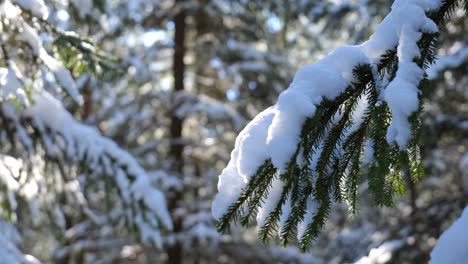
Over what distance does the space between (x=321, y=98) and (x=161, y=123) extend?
7269 mm

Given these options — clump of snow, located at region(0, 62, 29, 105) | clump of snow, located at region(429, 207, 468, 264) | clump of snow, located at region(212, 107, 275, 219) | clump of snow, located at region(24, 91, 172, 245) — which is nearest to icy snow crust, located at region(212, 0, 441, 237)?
clump of snow, located at region(212, 107, 275, 219)

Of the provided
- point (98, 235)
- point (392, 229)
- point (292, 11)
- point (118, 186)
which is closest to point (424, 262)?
point (392, 229)

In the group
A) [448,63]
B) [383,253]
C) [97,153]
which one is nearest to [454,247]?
[383,253]

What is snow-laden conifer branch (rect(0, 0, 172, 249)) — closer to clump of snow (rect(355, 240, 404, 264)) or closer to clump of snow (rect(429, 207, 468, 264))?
clump of snow (rect(355, 240, 404, 264))

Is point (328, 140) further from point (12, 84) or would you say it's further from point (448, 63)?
point (448, 63)

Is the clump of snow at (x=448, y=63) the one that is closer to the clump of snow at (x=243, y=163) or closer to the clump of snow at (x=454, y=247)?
the clump of snow at (x=454, y=247)

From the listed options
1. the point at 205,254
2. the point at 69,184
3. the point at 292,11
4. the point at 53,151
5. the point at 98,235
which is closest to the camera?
the point at 53,151

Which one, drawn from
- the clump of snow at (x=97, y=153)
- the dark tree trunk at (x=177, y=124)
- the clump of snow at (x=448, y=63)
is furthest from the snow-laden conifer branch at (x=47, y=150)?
the clump of snow at (x=448, y=63)

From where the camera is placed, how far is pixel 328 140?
178cm

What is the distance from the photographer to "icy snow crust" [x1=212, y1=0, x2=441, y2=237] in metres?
1.51

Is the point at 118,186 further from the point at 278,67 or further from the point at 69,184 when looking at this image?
the point at 278,67

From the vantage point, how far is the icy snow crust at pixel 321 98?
4.96 feet

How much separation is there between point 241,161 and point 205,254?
6.54m

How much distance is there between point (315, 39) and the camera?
413 inches
